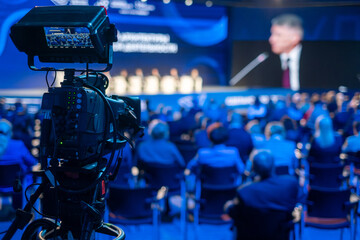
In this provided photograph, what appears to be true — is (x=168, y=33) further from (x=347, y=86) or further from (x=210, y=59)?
(x=347, y=86)

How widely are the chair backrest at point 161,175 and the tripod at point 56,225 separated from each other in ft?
7.77

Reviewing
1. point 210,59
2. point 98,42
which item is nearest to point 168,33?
point 210,59

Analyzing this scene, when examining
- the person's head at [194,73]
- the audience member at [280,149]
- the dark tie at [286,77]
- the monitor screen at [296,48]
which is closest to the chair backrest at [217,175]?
the audience member at [280,149]

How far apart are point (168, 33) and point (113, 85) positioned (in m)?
3.31

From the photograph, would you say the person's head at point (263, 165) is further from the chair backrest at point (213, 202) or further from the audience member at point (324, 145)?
the audience member at point (324, 145)

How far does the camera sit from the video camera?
5.25 ft

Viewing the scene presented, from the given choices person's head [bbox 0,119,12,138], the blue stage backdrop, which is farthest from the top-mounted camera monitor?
the blue stage backdrop

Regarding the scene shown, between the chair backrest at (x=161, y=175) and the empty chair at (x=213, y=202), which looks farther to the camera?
the chair backrest at (x=161, y=175)

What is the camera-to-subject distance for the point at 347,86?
50.5ft

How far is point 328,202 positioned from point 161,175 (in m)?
1.72

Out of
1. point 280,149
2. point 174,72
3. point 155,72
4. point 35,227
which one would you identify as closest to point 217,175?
point 280,149

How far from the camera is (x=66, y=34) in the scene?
167cm

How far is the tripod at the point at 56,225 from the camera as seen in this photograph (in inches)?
65.4

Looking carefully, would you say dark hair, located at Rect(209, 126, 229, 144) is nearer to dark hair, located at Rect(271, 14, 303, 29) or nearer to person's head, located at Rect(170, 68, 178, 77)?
person's head, located at Rect(170, 68, 178, 77)
